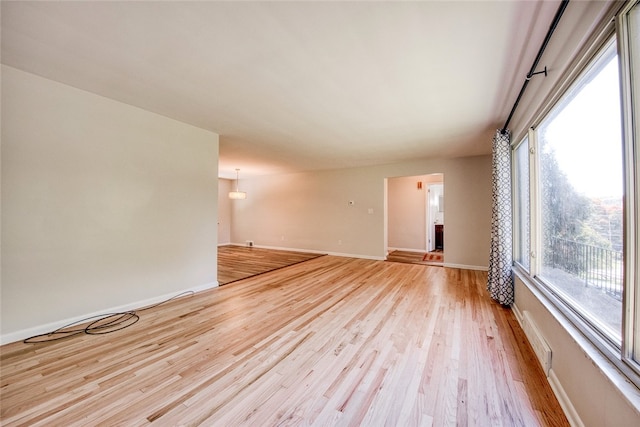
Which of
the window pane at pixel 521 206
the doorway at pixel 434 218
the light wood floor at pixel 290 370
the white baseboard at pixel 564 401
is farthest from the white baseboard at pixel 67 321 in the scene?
the doorway at pixel 434 218

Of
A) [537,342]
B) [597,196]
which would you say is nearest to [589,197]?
[597,196]

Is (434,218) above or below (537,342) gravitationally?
above

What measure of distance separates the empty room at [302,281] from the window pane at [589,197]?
0.06ft

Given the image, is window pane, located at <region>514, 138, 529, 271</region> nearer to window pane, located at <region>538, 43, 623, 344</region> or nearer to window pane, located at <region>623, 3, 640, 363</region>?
window pane, located at <region>538, 43, 623, 344</region>

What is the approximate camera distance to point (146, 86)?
8.13 feet

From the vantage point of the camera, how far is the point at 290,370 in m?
1.84

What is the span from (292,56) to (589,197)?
2.31 meters

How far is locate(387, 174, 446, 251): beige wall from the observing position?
7.27m

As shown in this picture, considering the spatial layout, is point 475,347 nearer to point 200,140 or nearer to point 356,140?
point 356,140

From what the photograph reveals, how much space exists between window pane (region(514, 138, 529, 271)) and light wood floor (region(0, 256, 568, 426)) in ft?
2.60

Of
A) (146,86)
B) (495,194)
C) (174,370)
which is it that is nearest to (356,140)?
(495,194)

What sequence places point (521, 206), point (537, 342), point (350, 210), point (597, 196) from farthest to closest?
point (350, 210), point (521, 206), point (537, 342), point (597, 196)

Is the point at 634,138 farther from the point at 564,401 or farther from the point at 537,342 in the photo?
the point at 537,342

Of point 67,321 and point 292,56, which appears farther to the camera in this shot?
point 67,321
